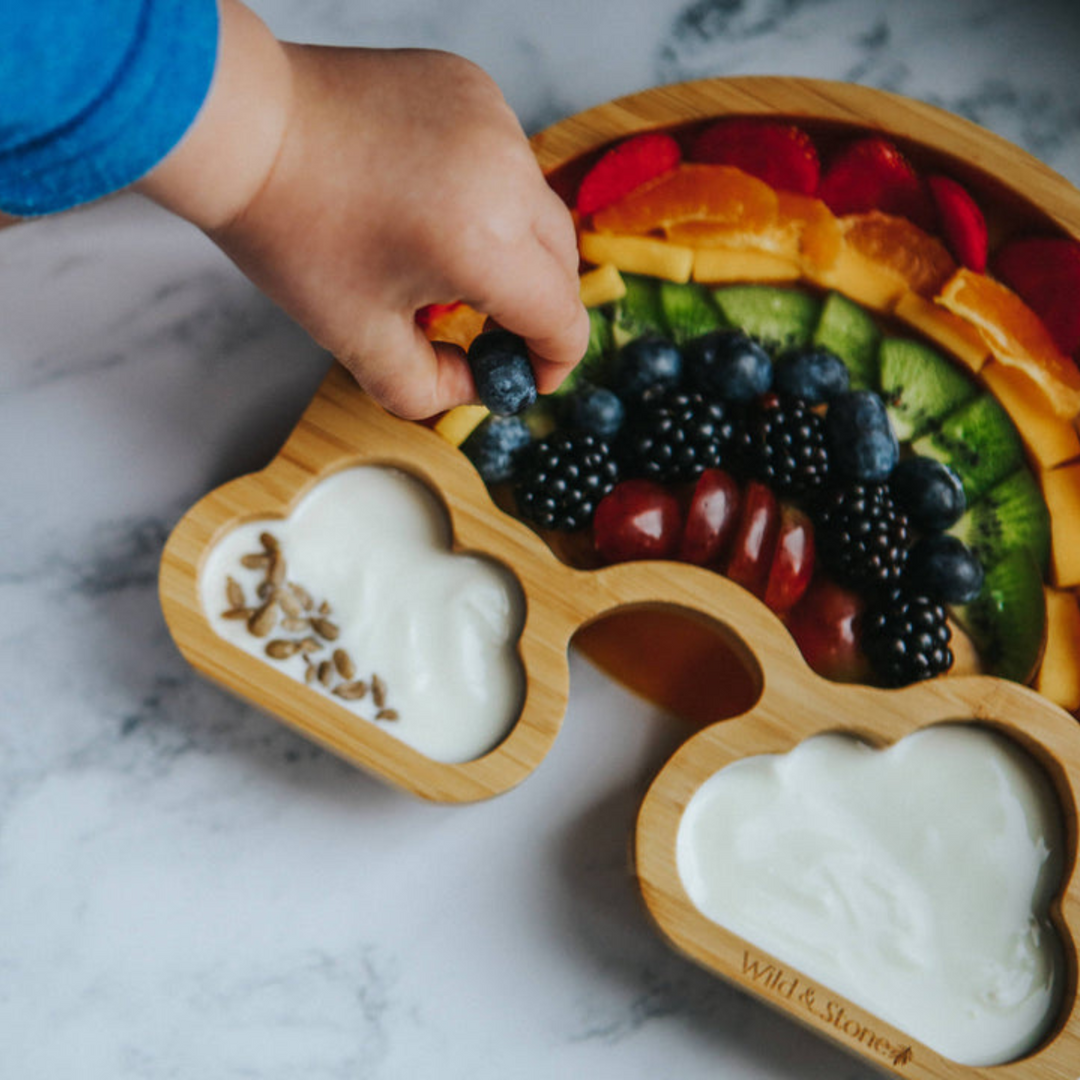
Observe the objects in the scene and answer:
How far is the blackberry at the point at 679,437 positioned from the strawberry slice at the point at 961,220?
379 millimetres

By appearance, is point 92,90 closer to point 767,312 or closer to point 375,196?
point 375,196

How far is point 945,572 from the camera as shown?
4.11ft

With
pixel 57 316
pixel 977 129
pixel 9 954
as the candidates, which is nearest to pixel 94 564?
pixel 57 316

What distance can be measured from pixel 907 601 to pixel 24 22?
3.43 ft

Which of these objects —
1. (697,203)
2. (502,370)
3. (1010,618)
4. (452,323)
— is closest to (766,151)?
(697,203)

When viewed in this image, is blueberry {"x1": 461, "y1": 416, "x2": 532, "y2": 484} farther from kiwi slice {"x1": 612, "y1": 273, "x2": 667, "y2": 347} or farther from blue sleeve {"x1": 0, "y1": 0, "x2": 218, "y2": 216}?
blue sleeve {"x1": 0, "y1": 0, "x2": 218, "y2": 216}

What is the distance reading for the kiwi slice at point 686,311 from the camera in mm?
1318

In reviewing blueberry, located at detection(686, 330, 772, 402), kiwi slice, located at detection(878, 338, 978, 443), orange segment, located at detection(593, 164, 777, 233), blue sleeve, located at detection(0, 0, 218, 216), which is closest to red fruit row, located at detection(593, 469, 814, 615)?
blueberry, located at detection(686, 330, 772, 402)

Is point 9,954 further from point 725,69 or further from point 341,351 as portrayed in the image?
point 725,69

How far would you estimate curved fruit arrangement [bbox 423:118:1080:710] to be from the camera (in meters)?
1.24

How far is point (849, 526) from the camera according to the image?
1220mm

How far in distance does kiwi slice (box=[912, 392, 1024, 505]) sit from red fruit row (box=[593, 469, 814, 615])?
227 millimetres

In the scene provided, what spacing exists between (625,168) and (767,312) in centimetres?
26

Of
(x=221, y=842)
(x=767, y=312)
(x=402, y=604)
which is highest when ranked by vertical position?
(x=767, y=312)
